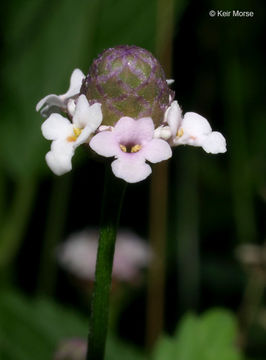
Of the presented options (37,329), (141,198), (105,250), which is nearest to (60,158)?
(105,250)

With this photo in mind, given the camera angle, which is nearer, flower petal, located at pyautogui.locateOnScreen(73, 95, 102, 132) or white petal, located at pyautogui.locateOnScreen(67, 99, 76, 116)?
flower petal, located at pyautogui.locateOnScreen(73, 95, 102, 132)

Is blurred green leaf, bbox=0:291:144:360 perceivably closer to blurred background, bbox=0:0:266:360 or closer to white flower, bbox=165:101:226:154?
blurred background, bbox=0:0:266:360

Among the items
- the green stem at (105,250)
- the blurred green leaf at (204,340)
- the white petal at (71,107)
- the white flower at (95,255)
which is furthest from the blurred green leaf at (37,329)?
the white petal at (71,107)

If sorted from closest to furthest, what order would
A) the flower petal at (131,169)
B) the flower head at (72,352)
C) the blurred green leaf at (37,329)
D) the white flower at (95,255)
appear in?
1. the flower petal at (131,169)
2. the flower head at (72,352)
3. the blurred green leaf at (37,329)
4. the white flower at (95,255)

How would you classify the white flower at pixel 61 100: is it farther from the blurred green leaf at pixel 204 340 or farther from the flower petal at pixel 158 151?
the blurred green leaf at pixel 204 340

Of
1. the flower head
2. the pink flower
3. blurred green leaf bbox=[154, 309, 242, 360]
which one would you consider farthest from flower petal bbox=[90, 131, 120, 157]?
blurred green leaf bbox=[154, 309, 242, 360]

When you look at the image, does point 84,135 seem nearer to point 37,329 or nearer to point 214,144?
point 214,144
